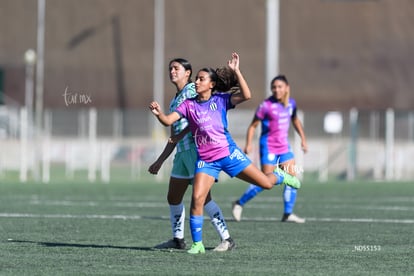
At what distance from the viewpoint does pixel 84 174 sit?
127 ft

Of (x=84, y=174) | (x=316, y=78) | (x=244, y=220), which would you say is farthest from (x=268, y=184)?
(x=316, y=78)

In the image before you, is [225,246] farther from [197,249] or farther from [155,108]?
[155,108]

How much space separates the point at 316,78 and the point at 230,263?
42.5 meters

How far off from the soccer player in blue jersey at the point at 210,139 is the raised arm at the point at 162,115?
257mm

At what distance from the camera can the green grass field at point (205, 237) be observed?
34.2 feet

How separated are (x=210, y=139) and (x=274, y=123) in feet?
20.0

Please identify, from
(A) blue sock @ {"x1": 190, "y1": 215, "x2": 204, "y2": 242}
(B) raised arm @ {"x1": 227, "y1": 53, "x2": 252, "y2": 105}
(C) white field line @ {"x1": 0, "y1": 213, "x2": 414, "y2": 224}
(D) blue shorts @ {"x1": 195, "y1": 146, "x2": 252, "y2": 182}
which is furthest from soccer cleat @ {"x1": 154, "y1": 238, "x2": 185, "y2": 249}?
(C) white field line @ {"x1": 0, "y1": 213, "x2": 414, "y2": 224}

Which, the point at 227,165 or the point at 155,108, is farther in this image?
the point at 227,165

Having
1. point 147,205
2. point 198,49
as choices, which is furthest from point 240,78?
point 198,49

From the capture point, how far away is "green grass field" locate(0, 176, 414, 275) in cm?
1044

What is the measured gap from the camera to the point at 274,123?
17812 millimetres

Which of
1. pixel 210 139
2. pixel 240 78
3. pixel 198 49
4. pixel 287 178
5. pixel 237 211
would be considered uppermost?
pixel 198 49

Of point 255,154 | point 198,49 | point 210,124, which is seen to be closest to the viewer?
point 210,124

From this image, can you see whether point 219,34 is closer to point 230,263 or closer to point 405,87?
point 405,87
